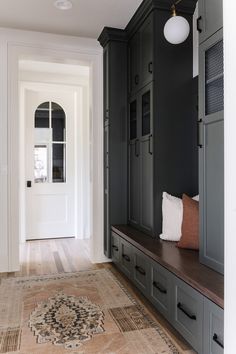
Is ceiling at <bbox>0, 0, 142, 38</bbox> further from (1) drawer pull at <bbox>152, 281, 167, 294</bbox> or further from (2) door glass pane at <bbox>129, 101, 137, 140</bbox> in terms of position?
(1) drawer pull at <bbox>152, 281, 167, 294</bbox>

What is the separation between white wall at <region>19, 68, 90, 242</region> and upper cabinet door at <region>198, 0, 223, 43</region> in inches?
125

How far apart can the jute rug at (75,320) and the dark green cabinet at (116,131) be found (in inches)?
29.9

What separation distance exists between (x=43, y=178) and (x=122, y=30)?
8.69 ft

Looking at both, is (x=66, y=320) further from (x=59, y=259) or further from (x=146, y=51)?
(x=146, y=51)

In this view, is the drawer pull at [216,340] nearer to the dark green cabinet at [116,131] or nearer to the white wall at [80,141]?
the dark green cabinet at [116,131]

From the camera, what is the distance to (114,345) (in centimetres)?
190

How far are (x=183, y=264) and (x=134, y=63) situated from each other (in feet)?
7.10

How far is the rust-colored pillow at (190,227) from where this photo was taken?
229 cm

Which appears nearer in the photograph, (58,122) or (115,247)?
(115,247)

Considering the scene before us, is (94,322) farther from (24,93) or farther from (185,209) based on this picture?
(24,93)

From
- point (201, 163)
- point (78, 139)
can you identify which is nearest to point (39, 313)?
point (201, 163)

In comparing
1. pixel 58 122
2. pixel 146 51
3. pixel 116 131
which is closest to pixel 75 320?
pixel 116 131

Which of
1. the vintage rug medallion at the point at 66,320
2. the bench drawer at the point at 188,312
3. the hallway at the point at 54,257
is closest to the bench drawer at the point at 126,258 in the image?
the vintage rug medallion at the point at 66,320

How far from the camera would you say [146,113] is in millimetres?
2926
